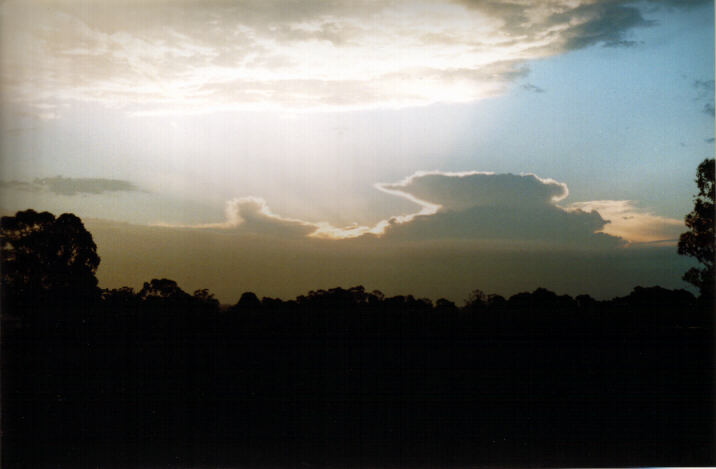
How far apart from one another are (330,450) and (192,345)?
141cm

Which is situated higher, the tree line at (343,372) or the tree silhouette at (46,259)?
the tree silhouette at (46,259)

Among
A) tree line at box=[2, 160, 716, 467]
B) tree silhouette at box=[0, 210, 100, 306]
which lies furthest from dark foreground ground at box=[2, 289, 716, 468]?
tree silhouette at box=[0, 210, 100, 306]

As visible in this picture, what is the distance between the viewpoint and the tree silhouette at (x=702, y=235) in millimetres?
3953

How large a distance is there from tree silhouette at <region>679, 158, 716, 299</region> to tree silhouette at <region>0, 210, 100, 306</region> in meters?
4.52

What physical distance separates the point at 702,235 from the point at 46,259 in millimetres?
4918

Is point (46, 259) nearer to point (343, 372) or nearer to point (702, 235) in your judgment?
point (343, 372)

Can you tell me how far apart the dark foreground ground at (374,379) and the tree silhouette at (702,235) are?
230mm

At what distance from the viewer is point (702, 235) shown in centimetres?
401

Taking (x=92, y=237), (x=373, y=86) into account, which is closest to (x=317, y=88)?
(x=373, y=86)

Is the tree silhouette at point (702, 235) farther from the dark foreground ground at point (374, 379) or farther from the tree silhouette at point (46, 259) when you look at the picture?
the tree silhouette at point (46, 259)

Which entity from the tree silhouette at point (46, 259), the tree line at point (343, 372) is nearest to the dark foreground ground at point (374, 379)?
the tree line at point (343, 372)

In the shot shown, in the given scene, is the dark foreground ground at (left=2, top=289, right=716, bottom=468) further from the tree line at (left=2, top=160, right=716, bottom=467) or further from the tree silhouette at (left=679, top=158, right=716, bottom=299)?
the tree silhouette at (left=679, top=158, right=716, bottom=299)

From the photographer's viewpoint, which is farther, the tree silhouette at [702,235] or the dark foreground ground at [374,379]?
the tree silhouette at [702,235]

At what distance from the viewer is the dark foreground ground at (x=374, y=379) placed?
11.0 feet
